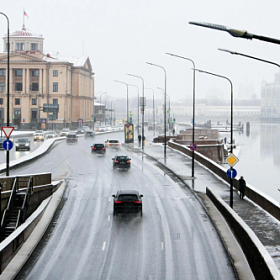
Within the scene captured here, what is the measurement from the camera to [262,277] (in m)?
15.5

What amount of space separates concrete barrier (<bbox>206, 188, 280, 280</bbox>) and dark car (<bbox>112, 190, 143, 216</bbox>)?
5220 millimetres

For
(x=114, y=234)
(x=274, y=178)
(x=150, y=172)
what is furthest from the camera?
(x=274, y=178)

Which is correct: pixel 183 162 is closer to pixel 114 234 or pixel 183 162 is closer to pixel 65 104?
pixel 114 234

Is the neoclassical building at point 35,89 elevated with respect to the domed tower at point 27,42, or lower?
lower

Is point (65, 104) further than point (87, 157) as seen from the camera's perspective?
Yes

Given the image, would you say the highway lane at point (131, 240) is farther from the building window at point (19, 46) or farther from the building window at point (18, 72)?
the building window at point (19, 46)

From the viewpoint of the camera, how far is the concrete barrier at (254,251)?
14.8m

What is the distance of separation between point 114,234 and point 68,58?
407ft

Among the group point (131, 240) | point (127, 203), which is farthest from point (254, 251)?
point (127, 203)

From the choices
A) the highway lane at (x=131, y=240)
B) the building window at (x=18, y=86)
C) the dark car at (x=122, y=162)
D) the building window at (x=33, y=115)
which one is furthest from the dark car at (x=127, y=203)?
the building window at (x=18, y=86)

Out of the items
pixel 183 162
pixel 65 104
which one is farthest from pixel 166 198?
pixel 65 104

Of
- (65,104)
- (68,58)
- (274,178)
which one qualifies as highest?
(68,58)

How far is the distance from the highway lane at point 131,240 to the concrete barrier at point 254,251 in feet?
2.73

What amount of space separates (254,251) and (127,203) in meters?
11.4
